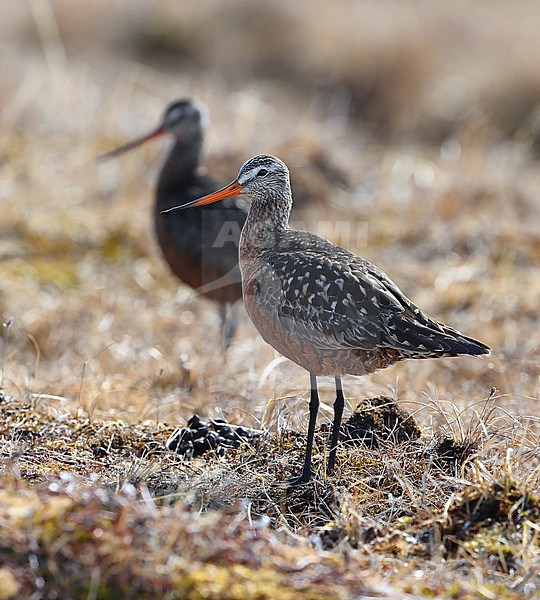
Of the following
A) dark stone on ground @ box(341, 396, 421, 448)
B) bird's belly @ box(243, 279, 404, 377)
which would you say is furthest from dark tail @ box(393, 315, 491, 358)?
dark stone on ground @ box(341, 396, 421, 448)

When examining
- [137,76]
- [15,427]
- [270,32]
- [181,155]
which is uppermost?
[270,32]

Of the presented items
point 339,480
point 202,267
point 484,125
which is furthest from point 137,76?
point 339,480

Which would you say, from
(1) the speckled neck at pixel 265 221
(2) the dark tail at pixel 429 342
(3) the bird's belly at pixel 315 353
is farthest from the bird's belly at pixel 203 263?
(2) the dark tail at pixel 429 342

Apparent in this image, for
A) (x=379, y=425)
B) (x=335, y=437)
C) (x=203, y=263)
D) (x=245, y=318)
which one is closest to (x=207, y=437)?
(x=335, y=437)

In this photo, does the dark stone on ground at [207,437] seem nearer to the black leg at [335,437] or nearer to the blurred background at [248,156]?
the blurred background at [248,156]

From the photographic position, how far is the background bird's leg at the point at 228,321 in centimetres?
609

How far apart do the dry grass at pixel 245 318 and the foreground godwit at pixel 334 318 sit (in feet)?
1.17

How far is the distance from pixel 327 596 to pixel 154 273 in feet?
16.3

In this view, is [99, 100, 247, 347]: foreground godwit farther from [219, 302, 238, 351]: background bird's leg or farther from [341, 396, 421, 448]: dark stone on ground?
[341, 396, 421, 448]: dark stone on ground

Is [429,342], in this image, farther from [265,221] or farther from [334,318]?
[265,221]

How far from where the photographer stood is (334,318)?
3721 millimetres

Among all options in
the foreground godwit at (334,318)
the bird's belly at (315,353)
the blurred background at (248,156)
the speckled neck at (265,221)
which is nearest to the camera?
the foreground godwit at (334,318)

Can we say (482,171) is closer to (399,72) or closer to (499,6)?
(399,72)

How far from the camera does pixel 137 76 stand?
11508mm
